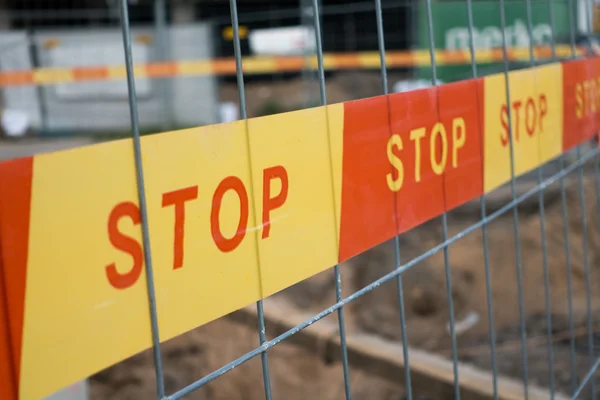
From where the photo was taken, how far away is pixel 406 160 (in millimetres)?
Answer: 1696

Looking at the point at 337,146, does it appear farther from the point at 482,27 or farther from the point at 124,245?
Result: the point at 482,27

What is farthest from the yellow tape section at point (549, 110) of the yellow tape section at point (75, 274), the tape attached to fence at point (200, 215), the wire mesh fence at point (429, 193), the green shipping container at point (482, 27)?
the green shipping container at point (482, 27)

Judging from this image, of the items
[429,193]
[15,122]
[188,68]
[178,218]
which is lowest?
[429,193]

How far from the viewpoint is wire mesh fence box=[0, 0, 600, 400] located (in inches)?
68.5

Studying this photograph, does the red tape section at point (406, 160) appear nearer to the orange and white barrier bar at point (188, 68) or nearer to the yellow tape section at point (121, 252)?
the yellow tape section at point (121, 252)

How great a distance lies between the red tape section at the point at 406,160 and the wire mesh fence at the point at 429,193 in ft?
0.06

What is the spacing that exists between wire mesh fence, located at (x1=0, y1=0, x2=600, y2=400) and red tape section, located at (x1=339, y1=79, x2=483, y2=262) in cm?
2

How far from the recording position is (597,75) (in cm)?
308

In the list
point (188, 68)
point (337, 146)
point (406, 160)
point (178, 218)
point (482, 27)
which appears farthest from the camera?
point (188, 68)

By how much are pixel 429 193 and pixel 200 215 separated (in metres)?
0.81

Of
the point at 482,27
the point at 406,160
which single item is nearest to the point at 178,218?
the point at 406,160

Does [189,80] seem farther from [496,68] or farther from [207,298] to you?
[207,298]

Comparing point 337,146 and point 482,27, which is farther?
point 482,27

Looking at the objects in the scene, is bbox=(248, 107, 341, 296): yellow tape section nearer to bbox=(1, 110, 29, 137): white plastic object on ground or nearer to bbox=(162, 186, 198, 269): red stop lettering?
bbox=(162, 186, 198, 269): red stop lettering
